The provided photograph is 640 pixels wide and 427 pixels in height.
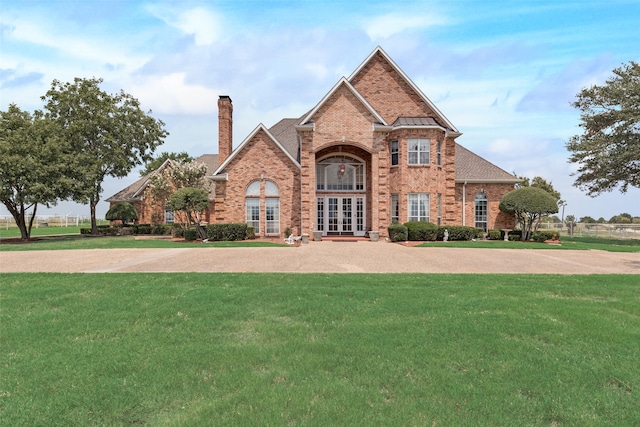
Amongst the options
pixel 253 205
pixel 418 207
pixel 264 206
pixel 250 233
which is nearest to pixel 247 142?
pixel 253 205

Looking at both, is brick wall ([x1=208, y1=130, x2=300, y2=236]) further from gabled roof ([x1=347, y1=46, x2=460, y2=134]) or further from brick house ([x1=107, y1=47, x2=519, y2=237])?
gabled roof ([x1=347, y1=46, x2=460, y2=134])

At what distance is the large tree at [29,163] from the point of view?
84.2ft

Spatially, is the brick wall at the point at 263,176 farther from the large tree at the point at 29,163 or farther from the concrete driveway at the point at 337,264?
the large tree at the point at 29,163

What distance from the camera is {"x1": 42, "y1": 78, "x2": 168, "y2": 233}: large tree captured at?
32.2 metres

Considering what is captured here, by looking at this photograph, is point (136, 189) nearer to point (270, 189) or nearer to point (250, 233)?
point (270, 189)

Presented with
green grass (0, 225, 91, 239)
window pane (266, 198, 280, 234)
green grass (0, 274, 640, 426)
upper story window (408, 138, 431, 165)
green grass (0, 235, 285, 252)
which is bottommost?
green grass (0, 274, 640, 426)

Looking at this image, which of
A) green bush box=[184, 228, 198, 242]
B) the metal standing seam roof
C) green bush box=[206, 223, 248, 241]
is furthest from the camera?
the metal standing seam roof

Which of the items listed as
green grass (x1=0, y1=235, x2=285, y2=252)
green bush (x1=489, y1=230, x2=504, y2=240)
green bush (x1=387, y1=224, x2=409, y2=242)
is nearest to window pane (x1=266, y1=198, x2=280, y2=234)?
green grass (x1=0, y1=235, x2=285, y2=252)

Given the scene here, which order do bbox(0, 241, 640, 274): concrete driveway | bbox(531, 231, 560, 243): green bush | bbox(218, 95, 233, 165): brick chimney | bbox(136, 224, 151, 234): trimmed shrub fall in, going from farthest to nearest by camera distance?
bbox(136, 224, 151, 234): trimmed shrub, bbox(218, 95, 233, 165): brick chimney, bbox(531, 231, 560, 243): green bush, bbox(0, 241, 640, 274): concrete driveway

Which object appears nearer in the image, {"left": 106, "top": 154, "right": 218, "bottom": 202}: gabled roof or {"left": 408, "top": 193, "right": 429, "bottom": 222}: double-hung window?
{"left": 408, "top": 193, "right": 429, "bottom": 222}: double-hung window

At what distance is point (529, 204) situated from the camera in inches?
987

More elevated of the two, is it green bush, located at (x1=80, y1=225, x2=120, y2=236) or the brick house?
the brick house

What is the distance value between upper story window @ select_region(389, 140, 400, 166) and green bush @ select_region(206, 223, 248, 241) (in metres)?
11.8

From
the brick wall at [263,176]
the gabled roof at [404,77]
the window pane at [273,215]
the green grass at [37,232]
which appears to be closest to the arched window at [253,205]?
the brick wall at [263,176]
